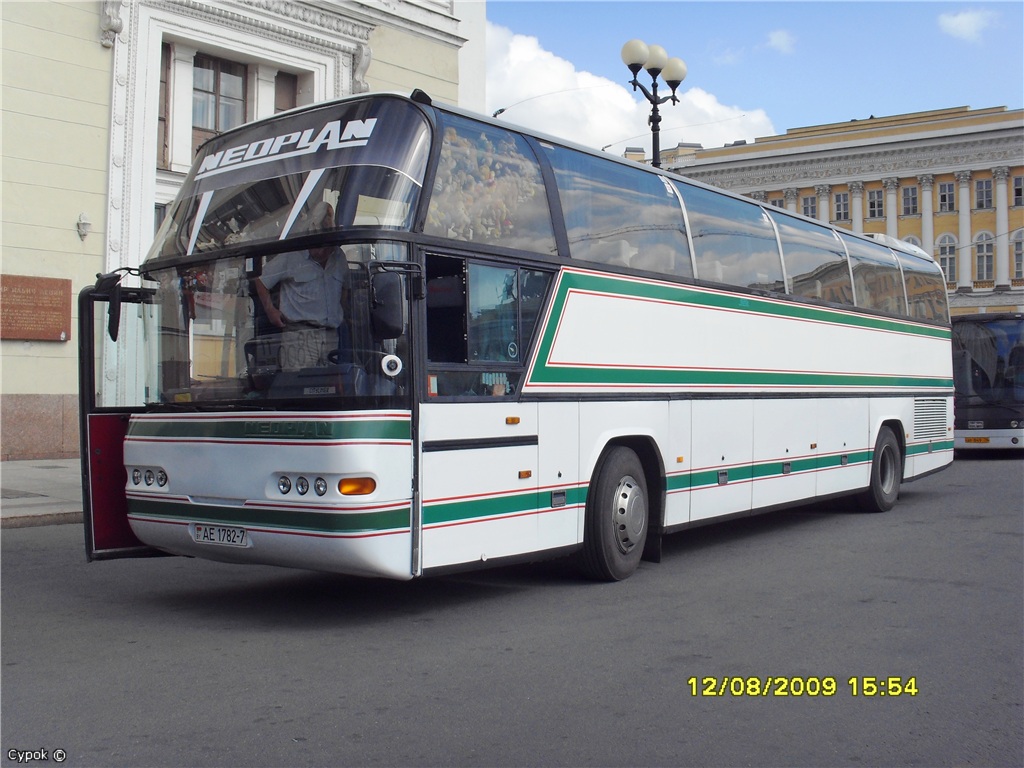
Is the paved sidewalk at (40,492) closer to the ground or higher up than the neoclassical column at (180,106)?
closer to the ground

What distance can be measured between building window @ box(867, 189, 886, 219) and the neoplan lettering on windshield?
66038 mm

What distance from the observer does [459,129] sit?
760 cm

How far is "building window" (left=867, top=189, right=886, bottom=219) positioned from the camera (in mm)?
68562

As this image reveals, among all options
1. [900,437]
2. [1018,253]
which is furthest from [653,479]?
[1018,253]

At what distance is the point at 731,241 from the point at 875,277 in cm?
425

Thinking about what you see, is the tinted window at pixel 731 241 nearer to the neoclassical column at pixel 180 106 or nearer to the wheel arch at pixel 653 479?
the wheel arch at pixel 653 479

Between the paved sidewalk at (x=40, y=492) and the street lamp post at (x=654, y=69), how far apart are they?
953 centimetres

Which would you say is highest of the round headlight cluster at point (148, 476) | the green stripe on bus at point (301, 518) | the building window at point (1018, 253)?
the building window at point (1018, 253)

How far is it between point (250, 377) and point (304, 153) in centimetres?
153

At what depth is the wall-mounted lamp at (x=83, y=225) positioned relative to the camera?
18.9 metres

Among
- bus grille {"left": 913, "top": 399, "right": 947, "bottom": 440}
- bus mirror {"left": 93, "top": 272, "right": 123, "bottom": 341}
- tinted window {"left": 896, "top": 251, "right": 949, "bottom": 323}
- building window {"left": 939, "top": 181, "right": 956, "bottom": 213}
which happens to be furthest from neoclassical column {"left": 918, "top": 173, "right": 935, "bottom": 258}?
bus mirror {"left": 93, "top": 272, "right": 123, "bottom": 341}

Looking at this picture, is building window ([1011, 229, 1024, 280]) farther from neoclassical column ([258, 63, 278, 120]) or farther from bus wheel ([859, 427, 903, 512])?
bus wheel ([859, 427, 903, 512])

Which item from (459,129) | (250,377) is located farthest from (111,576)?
(459,129)

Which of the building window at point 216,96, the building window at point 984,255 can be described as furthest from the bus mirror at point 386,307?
the building window at point 984,255
